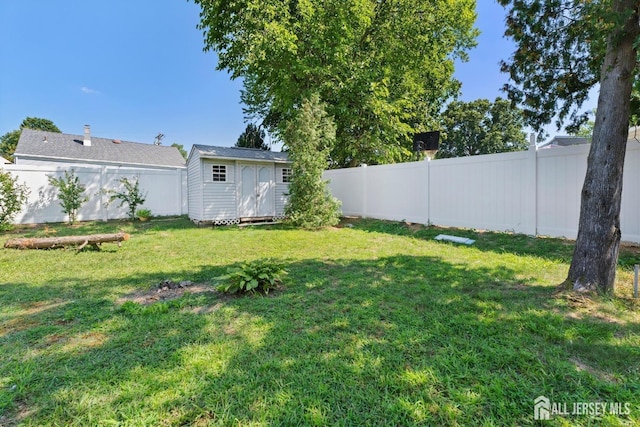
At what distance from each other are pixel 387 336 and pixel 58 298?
148 inches

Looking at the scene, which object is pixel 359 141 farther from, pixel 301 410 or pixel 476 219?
pixel 301 410

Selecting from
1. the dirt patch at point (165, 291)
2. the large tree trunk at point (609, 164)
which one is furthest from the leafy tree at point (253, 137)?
the large tree trunk at point (609, 164)

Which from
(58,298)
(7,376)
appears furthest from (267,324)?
(58,298)

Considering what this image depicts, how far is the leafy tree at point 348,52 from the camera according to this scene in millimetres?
9562

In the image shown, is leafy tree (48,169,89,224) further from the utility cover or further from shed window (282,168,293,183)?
the utility cover

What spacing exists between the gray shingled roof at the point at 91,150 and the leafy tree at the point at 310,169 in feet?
51.3

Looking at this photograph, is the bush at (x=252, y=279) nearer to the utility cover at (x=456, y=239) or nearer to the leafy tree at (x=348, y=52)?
the utility cover at (x=456, y=239)

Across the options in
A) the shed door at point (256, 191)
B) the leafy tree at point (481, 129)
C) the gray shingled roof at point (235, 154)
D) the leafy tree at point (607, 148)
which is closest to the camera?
the leafy tree at point (607, 148)

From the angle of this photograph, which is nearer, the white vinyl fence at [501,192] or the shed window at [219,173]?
the white vinyl fence at [501,192]

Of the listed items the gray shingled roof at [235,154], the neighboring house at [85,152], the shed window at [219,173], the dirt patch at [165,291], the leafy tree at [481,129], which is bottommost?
the dirt patch at [165,291]

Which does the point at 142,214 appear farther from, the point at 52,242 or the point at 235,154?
the point at 52,242

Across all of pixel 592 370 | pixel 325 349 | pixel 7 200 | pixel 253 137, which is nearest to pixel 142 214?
pixel 7 200

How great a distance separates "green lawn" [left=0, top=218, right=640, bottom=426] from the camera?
164cm

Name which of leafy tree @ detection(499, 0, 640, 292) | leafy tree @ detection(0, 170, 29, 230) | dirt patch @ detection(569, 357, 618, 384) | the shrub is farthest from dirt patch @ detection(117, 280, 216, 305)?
the shrub
